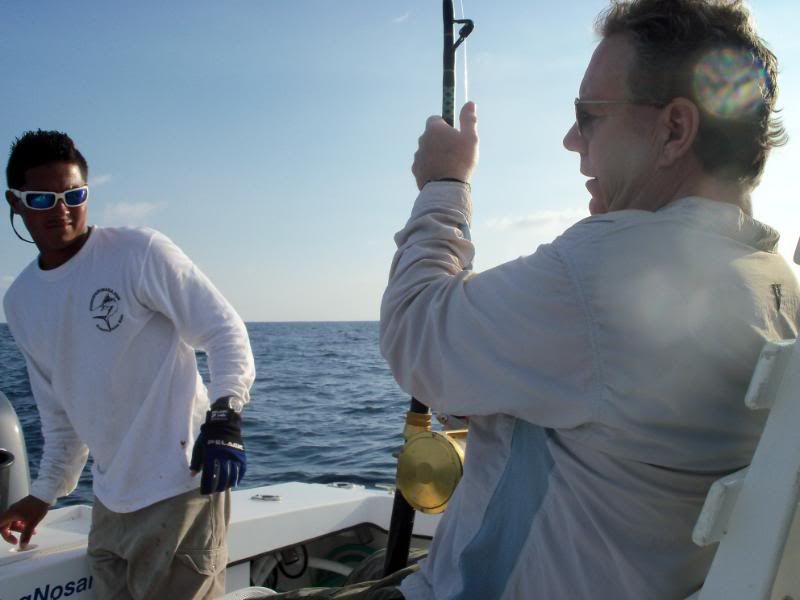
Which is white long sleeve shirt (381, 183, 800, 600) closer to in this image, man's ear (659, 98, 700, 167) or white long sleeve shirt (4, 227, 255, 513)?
man's ear (659, 98, 700, 167)

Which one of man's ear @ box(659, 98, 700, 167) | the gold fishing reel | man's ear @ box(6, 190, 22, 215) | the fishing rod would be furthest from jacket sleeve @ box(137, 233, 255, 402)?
man's ear @ box(659, 98, 700, 167)

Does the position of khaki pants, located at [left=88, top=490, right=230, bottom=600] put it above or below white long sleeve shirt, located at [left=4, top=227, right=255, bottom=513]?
below

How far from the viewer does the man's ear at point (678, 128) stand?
1187mm

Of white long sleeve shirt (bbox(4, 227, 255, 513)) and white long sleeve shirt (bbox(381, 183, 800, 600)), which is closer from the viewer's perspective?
white long sleeve shirt (bbox(381, 183, 800, 600))

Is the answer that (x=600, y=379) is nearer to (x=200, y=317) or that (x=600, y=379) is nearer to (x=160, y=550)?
(x=200, y=317)

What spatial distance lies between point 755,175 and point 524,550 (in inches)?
31.5

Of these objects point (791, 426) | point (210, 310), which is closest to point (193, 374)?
point (210, 310)

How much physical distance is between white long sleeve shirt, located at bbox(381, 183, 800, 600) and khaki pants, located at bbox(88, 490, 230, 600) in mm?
1528

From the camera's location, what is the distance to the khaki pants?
247 centimetres

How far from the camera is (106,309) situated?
100 inches

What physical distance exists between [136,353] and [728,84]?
2110 millimetres

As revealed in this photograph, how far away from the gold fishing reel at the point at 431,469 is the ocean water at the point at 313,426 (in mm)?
5135

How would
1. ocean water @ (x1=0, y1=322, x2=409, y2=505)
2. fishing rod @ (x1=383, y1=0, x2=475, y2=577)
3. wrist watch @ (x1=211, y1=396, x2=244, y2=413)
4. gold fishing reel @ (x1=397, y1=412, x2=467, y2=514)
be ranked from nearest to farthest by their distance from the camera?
1. gold fishing reel @ (x1=397, y1=412, x2=467, y2=514)
2. fishing rod @ (x1=383, y1=0, x2=475, y2=577)
3. wrist watch @ (x1=211, y1=396, x2=244, y2=413)
4. ocean water @ (x1=0, y1=322, x2=409, y2=505)

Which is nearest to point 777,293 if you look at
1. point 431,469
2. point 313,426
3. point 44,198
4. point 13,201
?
point 431,469
